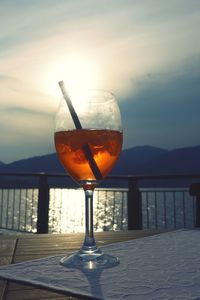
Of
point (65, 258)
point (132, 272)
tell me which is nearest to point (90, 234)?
point (65, 258)

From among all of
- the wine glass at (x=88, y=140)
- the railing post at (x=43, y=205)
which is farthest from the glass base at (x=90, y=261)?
the railing post at (x=43, y=205)

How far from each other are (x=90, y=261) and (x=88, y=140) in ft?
1.04

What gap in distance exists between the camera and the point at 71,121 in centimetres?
108

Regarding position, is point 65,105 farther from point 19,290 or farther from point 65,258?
point 19,290

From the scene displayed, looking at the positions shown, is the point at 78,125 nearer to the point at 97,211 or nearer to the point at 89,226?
the point at 89,226

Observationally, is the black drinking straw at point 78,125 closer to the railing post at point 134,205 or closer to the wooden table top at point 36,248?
the wooden table top at point 36,248

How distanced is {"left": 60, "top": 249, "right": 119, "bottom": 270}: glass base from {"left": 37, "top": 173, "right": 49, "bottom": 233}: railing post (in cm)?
451

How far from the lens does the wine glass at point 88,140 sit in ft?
3.37

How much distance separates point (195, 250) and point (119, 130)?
1.40 ft

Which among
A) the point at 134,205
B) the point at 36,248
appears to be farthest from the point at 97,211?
the point at 36,248

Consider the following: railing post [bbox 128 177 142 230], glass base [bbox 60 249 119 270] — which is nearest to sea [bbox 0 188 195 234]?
railing post [bbox 128 177 142 230]

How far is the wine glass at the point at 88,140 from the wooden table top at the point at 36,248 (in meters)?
0.16

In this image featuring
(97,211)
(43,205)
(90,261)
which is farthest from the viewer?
(97,211)

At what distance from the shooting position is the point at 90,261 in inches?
37.7
